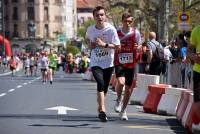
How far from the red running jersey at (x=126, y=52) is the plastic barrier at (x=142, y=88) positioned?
16.5 ft

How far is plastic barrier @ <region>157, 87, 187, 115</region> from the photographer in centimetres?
1478

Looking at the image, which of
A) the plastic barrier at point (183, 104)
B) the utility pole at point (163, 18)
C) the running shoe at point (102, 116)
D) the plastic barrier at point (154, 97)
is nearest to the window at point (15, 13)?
the utility pole at point (163, 18)

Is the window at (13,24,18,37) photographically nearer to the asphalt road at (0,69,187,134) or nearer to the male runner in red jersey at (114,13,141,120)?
the asphalt road at (0,69,187,134)

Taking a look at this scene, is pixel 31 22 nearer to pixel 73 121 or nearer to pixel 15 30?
pixel 15 30

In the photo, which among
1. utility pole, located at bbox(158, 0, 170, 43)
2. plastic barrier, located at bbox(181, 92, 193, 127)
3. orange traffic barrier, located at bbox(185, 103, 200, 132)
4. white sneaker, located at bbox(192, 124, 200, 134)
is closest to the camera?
white sneaker, located at bbox(192, 124, 200, 134)

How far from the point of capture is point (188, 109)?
1219 cm

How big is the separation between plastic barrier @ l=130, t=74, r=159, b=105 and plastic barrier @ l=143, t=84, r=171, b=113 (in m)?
2.52

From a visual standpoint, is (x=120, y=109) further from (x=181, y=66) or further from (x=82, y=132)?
(x=181, y=66)

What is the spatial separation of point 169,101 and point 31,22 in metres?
133

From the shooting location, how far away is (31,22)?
147250 mm

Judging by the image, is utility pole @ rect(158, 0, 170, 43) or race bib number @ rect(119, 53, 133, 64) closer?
race bib number @ rect(119, 53, 133, 64)

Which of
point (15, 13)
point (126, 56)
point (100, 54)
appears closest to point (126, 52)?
point (126, 56)

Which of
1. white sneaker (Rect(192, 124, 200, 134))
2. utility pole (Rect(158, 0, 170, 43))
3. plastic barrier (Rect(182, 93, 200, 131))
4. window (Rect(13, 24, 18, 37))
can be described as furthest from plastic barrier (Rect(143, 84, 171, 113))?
window (Rect(13, 24, 18, 37))

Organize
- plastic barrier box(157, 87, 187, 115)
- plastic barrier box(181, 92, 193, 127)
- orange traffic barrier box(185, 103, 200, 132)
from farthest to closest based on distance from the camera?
plastic barrier box(157, 87, 187, 115) → plastic barrier box(181, 92, 193, 127) → orange traffic barrier box(185, 103, 200, 132)
